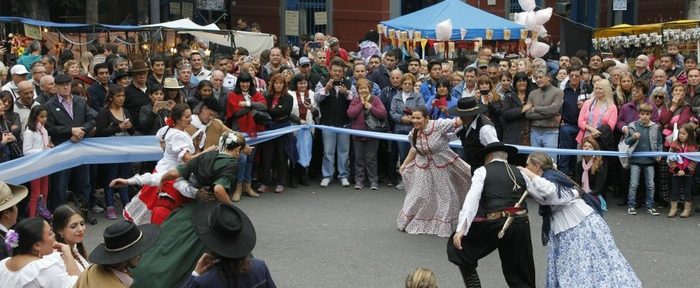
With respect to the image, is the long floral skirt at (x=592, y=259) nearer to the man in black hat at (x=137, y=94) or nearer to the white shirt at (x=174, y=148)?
the white shirt at (x=174, y=148)

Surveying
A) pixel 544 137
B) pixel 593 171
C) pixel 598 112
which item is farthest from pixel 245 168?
pixel 598 112

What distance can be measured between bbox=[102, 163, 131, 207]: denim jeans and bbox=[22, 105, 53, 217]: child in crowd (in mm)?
795

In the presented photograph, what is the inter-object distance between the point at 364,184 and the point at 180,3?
16.2 metres

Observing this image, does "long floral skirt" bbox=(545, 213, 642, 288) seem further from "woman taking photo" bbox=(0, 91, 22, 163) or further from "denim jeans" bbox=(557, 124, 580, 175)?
"woman taking photo" bbox=(0, 91, 22, 163)

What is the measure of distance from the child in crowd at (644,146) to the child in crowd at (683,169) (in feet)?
0.67

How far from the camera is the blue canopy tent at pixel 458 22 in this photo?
60.0 ft

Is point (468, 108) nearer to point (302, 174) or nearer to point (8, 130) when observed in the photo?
point (302, 174)

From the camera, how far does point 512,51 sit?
62.6ft

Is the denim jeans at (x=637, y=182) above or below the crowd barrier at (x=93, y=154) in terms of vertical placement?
below

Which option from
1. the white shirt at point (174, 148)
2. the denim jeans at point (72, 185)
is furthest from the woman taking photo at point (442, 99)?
the denim jeans at point (72, 185)

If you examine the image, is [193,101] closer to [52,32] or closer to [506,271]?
[506,271]

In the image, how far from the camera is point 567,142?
12117 mm

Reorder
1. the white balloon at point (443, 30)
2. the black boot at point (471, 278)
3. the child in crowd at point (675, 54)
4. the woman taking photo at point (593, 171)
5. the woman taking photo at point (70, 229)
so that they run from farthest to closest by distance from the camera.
A: 1. the white balloon at point (443, 30)
2. the child in crowd at point (675, 54)
3. the woman taking photo at point (593, 171)
4. the black boot at point (471, 278)
5. the woman taking photo at point (70, 229)

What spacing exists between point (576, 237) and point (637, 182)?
439cm
